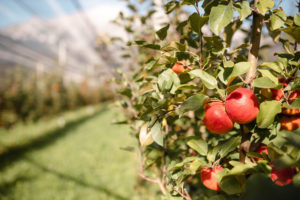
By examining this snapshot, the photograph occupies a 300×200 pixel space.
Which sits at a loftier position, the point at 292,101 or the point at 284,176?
the point at 292,101

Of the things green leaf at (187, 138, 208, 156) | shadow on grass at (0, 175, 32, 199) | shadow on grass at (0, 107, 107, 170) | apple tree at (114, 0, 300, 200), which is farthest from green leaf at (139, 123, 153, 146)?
shadow on grass at (0, 107, 107, 170)

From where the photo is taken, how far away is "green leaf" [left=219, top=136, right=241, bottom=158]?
0.48 m

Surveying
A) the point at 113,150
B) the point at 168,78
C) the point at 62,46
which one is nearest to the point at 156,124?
the point at 168,78

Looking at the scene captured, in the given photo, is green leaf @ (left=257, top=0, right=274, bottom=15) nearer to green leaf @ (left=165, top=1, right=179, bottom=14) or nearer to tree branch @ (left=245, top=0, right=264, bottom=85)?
tree branch @ (left=245, top=0, right=264, bottom=85)

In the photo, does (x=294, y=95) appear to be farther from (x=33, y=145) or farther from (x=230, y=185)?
(x=33, y=145)

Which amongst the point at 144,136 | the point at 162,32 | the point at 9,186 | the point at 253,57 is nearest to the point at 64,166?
the point at 9,186

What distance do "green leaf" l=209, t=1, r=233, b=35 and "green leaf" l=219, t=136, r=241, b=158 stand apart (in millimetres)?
264

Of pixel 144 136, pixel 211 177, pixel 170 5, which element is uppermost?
pixel 170 5

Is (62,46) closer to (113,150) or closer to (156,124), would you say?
(113,150)

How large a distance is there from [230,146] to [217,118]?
3.2 inches

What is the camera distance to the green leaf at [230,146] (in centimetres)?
48

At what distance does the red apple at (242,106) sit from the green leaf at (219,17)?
15 centimetres

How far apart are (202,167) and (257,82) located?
→ 26 cm

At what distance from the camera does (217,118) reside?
18.3 inches
